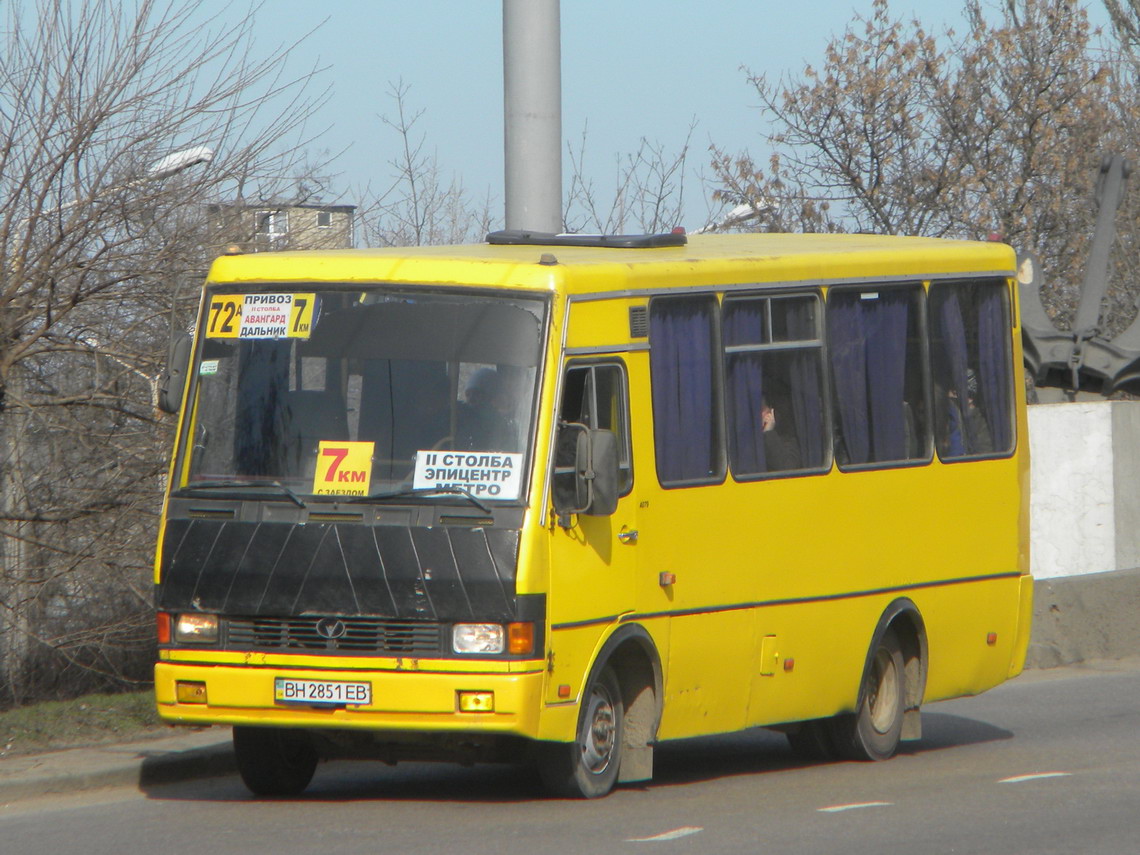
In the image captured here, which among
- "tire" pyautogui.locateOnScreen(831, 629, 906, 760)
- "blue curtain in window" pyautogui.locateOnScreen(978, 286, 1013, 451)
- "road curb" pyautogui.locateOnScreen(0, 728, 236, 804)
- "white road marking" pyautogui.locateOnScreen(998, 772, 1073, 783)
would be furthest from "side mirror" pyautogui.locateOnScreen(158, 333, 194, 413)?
"blue curtain in window" pyautogui.locateOnScreen(978, 286, 1013, 451)

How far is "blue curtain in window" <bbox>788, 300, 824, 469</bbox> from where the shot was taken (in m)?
10.8

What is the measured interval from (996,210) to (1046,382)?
28.2 feet

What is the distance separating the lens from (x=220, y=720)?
904 cm

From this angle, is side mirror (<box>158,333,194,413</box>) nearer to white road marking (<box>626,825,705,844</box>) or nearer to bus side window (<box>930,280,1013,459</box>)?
white road marking (<box>626,825,705,844</box>)

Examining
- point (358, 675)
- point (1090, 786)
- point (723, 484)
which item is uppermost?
point (723, 484)

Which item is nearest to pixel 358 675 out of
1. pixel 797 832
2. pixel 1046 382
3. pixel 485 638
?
pixel 485 638

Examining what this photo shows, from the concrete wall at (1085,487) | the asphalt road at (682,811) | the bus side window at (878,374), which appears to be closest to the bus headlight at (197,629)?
the asphalt road at (682,811)

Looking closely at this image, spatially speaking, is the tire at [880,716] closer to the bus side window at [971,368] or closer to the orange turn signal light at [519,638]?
the bus side window at [971,368]

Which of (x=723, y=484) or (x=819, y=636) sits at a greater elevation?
(x=723, y=484)

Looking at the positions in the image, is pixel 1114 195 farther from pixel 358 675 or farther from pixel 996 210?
pixel 358 675

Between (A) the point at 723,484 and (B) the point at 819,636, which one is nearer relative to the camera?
(A) the point at 723,484

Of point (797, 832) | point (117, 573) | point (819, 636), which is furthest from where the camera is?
point (117, 573)

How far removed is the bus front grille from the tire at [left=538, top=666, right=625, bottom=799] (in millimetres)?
870

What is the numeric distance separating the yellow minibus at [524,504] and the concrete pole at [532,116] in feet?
7.63
